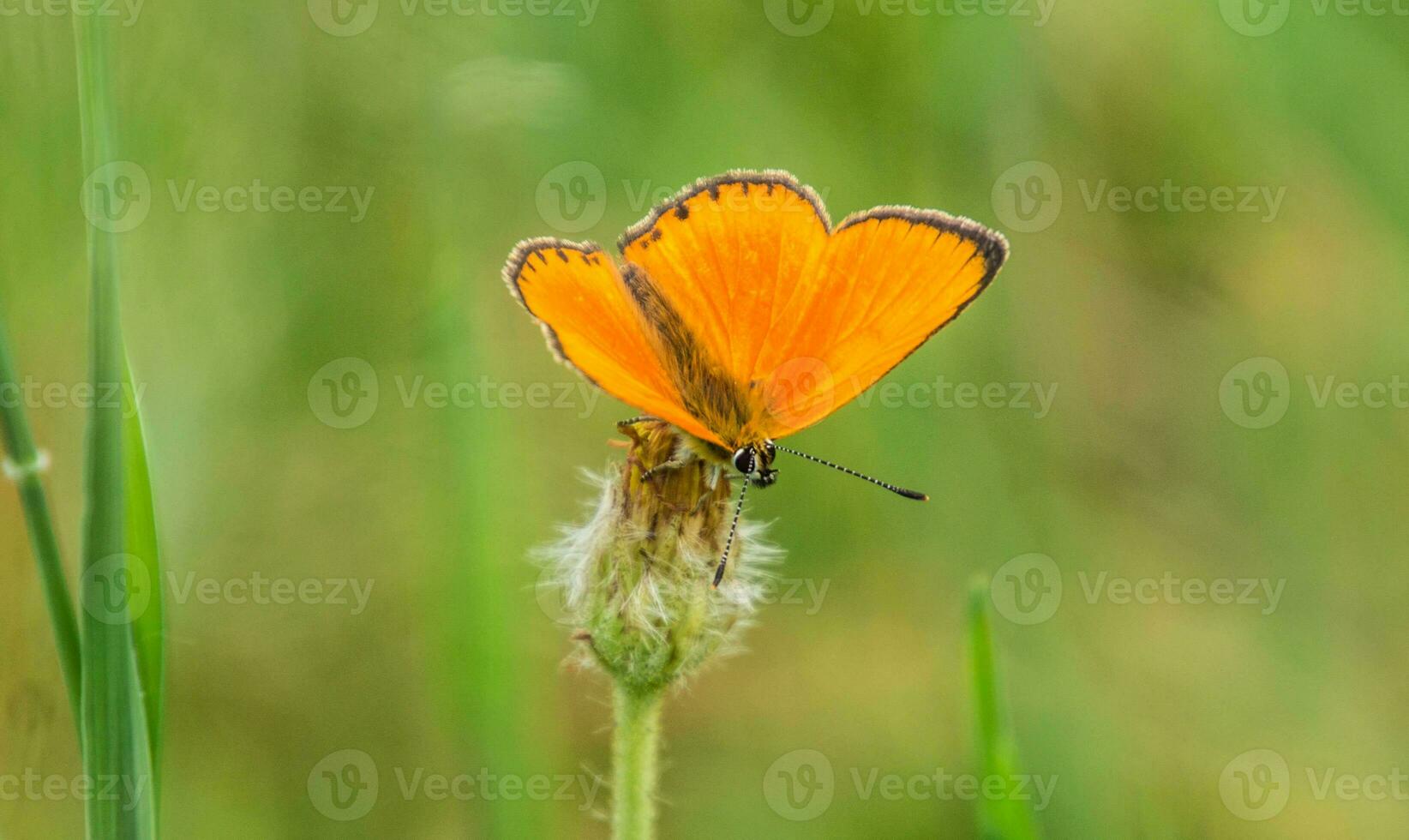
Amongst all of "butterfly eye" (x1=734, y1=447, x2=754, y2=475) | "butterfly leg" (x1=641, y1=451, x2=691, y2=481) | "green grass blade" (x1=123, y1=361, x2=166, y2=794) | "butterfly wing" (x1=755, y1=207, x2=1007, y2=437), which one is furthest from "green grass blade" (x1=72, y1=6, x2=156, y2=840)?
"butterfly wing" (x1=755, y1=207, x2=1007, y2=437)

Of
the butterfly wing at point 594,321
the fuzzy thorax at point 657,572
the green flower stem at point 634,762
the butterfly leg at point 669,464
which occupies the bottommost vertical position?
the green flower stem at point 634,762

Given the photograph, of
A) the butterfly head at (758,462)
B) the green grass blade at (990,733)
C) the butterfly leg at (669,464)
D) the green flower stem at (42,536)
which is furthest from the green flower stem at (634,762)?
the green flower stem at (42,536)

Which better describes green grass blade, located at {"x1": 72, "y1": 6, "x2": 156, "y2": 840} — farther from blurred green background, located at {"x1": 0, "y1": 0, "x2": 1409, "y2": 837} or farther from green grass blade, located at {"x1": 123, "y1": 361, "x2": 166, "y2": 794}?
blurred green background, located at {"x1": 0, "y1": 0, "x2": 1409, "y2": 837}

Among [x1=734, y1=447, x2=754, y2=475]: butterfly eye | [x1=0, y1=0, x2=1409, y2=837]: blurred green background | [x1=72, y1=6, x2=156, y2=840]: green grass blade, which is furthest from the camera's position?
[x1=0, y1=0, x2=1409, y2=837]: blurred green background

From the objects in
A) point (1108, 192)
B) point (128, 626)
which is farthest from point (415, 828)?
point (1108, 192)

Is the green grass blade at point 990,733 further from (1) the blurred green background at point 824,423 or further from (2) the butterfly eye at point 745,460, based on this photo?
(1) the blurred green background at point 824,423

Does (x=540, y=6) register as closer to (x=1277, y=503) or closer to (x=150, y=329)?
(x=150, y=329)
